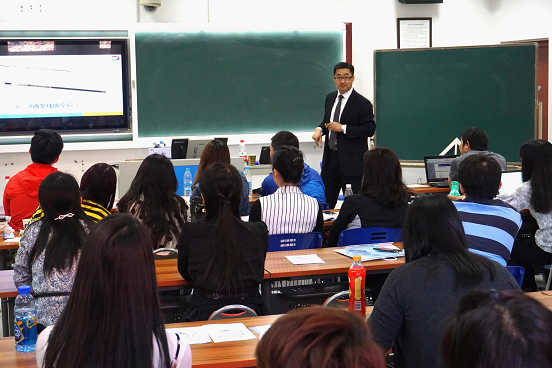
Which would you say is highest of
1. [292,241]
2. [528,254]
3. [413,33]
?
[413,33]

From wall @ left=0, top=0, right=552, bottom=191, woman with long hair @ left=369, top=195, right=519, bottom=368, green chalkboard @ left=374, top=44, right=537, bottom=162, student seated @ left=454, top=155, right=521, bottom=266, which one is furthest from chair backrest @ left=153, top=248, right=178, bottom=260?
green chalkboard @ left=374, top=44, right=537, bottom=162

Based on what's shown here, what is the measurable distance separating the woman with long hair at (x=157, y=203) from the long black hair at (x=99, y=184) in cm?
30

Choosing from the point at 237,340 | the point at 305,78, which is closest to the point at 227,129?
the point at 305,78

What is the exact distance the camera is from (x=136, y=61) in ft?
24.5

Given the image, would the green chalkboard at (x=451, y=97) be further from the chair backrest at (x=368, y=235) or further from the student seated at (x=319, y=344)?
the student seated at (x=319, y=344)

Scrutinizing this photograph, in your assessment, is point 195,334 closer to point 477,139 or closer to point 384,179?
point 384,179

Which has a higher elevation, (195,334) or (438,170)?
(438,170)

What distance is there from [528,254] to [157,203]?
9.23 feet

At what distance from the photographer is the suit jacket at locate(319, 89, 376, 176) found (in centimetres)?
583

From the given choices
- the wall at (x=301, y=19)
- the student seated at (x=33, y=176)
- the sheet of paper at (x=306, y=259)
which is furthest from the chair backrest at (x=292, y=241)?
the wall at (x=301, y=19)

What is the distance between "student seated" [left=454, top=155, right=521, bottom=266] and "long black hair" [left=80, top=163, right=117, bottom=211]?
1.94m

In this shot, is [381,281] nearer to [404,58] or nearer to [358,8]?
[404,58]

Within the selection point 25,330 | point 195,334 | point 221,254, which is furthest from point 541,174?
point 25,330

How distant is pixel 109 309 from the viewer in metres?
1.49
